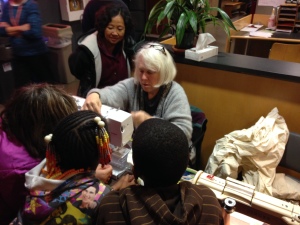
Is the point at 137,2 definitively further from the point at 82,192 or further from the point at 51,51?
the point at 82,192

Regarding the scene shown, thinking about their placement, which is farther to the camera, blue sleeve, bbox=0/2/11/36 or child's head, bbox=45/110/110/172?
blue sleeve, bbox=0/2/11/36

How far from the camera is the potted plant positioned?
165cm

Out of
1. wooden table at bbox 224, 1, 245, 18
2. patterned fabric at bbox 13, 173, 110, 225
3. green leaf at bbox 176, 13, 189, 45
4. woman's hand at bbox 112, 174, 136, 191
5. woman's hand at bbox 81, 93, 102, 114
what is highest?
green leaf at bbox 176, 13, 189, 45

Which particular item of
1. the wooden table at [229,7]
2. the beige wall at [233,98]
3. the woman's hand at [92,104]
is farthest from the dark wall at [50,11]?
the wooden table at [229,7]

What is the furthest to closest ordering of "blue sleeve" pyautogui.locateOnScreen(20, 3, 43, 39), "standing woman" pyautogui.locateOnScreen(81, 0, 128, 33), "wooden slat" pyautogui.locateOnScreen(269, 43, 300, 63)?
"wooden slat" pyautogui.locateOnScreen(269, 43, 300, 63)
"blue sleeve" pyautogui.locateOnScreen(20, 3, 43, 39)
"standing woman" pyautogui.locateOnScreen(81, 0, 128, 33)

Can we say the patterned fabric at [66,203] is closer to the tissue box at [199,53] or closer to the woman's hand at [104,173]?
the woman's hand at [104,173]

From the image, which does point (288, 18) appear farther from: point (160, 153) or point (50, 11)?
point (160, 153)

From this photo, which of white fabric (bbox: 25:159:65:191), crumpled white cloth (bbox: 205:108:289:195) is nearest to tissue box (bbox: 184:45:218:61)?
crumpled white cloth (bbox: 205:108:289:195)

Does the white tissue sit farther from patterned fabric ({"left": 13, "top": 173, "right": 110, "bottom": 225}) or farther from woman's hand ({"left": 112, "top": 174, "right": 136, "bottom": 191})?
patterned fabric ({"left": 13, "top": 173, "right": 110, "bottom": 225})

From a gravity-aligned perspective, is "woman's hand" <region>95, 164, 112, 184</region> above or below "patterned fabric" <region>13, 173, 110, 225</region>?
below

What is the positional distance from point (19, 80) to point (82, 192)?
101 inches

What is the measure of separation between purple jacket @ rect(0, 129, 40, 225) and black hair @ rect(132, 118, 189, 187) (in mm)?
498

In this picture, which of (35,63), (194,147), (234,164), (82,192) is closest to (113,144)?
(82,192)

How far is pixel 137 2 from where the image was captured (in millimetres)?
4262
